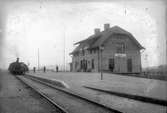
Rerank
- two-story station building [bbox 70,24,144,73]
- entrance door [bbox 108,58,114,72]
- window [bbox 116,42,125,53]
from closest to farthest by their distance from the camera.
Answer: entrance door [bbox 108,58,114,72] → two-story station building [bbox 70,24,144,73] → window [bbox 116,42,125,53]

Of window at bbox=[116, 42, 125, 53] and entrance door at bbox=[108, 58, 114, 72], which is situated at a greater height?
window at bbox=[116, 42, 125, 53]

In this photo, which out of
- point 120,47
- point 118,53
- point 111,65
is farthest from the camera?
point 120,47

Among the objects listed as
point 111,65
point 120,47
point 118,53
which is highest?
point 120,47

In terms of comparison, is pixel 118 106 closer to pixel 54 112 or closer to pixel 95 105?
pixel 95 105

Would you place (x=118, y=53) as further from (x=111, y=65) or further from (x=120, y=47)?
(x=111, y=65)

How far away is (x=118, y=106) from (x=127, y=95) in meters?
1.90

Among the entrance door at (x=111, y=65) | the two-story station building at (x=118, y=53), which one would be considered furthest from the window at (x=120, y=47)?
the entrance door at (x=111, y=65)

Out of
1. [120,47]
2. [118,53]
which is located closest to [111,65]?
[118,53]

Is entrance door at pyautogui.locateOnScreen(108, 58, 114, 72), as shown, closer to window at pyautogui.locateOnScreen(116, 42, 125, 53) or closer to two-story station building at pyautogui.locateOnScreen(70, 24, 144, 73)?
two-story station building at pyautogui.locateOnScreen(70, 24, 144, 73)

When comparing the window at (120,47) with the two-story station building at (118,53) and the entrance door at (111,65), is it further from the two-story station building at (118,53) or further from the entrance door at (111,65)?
the entrance door at (111,65)

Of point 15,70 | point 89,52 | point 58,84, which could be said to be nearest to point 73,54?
point 89,52

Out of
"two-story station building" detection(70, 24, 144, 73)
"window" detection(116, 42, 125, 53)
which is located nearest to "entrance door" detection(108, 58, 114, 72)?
"two-story station building" detection(70, 24, 144, 73)

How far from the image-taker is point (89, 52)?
3441cm

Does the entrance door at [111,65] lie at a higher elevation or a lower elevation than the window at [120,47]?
lower
